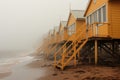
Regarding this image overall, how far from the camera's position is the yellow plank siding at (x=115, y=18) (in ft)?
67.2

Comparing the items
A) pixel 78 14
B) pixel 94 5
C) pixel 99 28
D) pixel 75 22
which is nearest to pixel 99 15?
pixel 99 28

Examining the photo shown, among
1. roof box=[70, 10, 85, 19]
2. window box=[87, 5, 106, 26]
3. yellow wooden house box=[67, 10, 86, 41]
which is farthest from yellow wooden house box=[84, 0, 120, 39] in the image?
roof box=[70, 10, 85, 19]

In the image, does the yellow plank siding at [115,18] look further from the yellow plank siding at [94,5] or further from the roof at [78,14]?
the roof at [78,14]

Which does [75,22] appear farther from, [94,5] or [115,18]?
[115,18]

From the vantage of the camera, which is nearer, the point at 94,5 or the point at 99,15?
the point at 99,15

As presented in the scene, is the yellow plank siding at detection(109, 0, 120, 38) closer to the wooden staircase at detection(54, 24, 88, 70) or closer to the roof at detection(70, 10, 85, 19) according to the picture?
the wooden staircase at detection(54, 24, 88, 70)

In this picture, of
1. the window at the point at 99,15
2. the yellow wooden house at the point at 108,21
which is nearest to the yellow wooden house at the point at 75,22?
the window at the point at 99,15

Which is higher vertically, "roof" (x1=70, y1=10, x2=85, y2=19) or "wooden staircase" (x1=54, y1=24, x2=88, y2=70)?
"roof" (x1=70, y1=10, x2=85, y2=19)

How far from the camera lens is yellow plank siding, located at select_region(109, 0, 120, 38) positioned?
20.5 m

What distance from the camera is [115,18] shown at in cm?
2055

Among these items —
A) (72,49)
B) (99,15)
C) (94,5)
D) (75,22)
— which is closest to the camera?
(72,49)

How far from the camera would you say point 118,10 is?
2055cm

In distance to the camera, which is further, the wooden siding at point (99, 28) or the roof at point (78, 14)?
the roof at point (78, 14)

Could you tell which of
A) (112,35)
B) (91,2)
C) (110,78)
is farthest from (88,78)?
(91,2)
